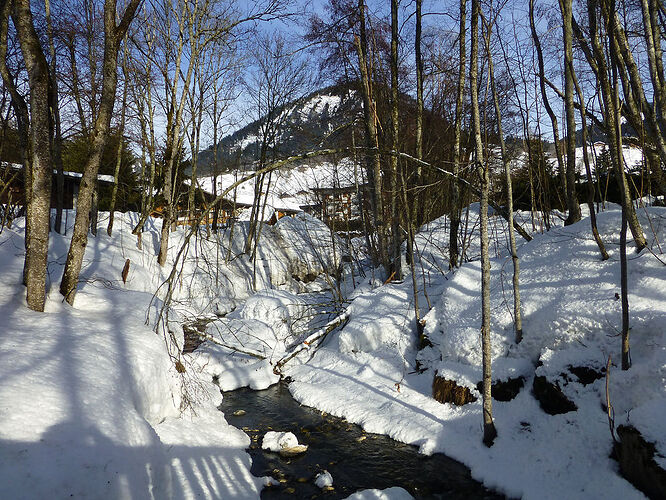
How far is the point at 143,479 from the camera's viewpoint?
3.69 m

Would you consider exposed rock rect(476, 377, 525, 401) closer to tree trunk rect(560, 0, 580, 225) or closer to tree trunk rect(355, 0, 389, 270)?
tree trunk rect(560, 0, 580, 225)

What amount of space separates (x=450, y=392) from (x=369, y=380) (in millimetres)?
1823

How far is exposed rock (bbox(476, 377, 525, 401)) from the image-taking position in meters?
6.07

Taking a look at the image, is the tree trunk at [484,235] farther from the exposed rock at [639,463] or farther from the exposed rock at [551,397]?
the exposed rock at [639,463]

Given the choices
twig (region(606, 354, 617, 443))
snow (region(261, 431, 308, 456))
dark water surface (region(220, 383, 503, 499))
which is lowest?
dark water surface (region(220, 383, 503, 499))

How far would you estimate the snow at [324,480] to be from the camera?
5125mm

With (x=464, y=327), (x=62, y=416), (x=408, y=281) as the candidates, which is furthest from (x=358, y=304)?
(x=62, y=416)

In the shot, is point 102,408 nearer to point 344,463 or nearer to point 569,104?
point 344,463

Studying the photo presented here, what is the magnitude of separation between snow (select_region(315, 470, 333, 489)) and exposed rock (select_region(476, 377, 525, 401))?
281cm

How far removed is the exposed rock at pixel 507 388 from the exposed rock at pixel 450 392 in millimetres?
380

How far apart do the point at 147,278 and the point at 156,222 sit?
6940mm

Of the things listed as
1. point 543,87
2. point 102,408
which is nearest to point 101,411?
Result: point 102,408

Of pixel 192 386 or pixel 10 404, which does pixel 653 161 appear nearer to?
pixel 192 386

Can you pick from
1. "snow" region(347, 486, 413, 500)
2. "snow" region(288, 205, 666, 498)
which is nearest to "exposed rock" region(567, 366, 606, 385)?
"snow" region(288, 205, 666, 498)
